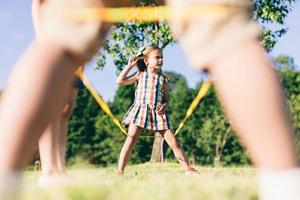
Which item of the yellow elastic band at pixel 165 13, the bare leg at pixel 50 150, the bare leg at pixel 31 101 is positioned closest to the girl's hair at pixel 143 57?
the bare leg at pixel 50 150

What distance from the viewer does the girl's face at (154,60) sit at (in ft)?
29.2

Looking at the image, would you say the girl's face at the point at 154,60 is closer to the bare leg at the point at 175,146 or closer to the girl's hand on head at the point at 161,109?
the girl's hand on head at the point at 161,109

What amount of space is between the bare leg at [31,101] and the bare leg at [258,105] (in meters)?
0.36

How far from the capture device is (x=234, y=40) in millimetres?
1533

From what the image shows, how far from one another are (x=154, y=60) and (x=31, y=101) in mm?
7456

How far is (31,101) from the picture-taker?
1490 millimetres

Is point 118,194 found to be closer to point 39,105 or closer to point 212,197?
point 212,197

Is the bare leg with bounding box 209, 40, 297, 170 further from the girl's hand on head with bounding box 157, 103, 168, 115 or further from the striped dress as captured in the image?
the girl's hand on head with bounding box 157, 103, 168, 115

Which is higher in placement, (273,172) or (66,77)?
(66,77)

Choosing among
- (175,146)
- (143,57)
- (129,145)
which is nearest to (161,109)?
(175,146)

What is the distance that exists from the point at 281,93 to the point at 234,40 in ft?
0.51

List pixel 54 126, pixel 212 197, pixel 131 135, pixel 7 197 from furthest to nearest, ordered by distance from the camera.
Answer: pixel 131 135 → pixel 54 126 → pixel 212 197 → pixel 7 197

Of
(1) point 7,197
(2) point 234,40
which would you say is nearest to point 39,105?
(1) point 7,197

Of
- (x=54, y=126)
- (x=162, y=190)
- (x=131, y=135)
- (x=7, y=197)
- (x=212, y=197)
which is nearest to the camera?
(x=7, y=197)
